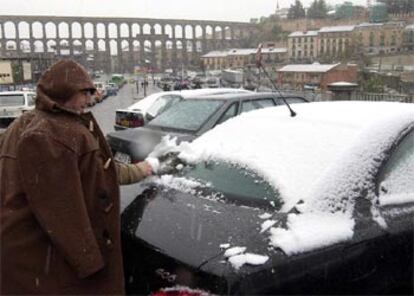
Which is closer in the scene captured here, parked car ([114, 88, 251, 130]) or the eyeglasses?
the eyeglasses

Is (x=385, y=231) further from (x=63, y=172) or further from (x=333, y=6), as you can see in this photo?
(x=333, y=6)

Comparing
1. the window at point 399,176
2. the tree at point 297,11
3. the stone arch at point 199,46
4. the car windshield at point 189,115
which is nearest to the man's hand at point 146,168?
the window at point 399,176

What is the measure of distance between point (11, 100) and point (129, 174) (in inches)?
695

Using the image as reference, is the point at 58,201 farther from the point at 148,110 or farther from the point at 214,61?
the point at 214,61

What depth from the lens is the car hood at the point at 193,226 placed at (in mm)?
2199

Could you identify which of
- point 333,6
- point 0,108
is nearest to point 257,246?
point 0,108

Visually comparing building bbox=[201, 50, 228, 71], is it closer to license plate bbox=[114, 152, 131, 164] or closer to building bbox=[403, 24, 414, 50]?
building bbox=[403, 24, 414, 50]

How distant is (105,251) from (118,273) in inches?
4.9

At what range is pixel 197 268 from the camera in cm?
212

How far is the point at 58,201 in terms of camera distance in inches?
81.3

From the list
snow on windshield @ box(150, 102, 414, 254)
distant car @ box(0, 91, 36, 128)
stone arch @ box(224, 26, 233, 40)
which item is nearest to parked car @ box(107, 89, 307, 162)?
snow on windshield @ box(150, 102, 414, 254)

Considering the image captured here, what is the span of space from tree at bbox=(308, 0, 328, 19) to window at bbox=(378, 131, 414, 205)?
531 ft

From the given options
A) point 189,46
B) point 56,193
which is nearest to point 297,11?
point 189,46

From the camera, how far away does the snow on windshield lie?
2408 mm
